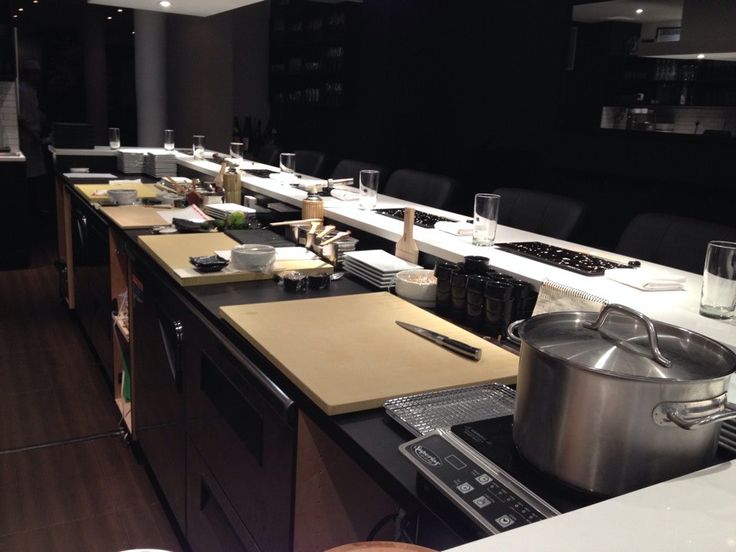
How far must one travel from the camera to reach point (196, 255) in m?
2.35

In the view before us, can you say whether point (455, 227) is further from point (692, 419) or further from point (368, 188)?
point (692, 419)

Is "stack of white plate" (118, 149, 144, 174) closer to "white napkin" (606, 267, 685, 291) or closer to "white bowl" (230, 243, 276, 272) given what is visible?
"white bowl" (230, 243, 276, 272)

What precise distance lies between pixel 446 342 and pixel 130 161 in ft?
12.4

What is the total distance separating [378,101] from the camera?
20.9ft

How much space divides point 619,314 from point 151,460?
78.3 inches

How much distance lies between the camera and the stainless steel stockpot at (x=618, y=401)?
34.2 inches

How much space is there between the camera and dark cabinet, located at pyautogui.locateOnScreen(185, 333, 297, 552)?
55.9 inches

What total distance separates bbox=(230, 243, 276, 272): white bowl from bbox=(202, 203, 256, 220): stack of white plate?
876 millimetres

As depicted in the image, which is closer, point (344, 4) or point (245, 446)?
point (245, 446)

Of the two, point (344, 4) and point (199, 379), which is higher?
point (344, 4)

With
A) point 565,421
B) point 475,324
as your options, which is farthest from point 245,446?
point 565,421

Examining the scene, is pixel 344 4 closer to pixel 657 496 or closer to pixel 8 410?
pixel 8 410

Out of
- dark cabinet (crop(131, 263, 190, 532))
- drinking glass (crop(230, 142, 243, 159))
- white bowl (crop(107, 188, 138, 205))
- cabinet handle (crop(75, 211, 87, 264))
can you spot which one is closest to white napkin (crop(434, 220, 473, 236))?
dark cabinet (crop(131, 263, 190, 532))

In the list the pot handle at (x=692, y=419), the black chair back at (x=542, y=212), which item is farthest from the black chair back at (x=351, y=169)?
the pot handle at (x=692, y=419)
